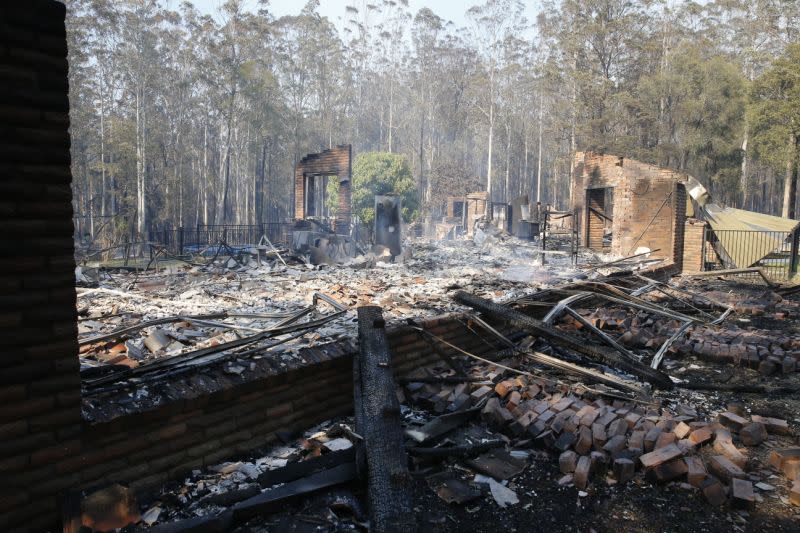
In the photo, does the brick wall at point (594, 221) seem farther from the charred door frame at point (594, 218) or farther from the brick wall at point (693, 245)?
the brick wall at point (693, 245)

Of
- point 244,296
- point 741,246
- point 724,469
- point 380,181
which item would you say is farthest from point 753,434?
point 380,181

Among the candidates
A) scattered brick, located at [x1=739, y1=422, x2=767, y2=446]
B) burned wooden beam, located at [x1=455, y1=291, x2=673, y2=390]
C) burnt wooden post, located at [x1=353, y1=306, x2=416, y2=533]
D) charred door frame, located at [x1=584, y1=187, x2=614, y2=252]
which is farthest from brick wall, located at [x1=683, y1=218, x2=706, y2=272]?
burnt wooden post, located at [x1=353, y1=306, x2=416, y2=533]

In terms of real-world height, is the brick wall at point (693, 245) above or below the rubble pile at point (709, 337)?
above

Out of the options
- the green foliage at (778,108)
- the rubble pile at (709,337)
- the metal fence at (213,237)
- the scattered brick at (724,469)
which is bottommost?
the scattered brick at (724,469)

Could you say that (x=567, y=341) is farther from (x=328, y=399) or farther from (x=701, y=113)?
(x=701, y=113)

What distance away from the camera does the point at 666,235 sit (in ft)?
42.0

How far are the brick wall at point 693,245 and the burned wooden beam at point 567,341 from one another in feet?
31.4

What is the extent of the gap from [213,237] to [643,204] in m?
17.7

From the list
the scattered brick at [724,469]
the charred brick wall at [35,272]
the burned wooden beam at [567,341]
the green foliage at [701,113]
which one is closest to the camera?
the charred brick wall at [35,272]

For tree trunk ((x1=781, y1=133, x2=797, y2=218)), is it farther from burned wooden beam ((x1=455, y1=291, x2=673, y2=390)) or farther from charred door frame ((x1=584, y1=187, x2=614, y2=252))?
burned wooden beam ((x1=455, y1=291, x2=673, y2=390))

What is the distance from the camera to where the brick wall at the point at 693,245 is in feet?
40.1

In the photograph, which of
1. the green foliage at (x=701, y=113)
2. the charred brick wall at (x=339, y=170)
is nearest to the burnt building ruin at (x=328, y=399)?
the charred brick wall at (x=339, y=170)

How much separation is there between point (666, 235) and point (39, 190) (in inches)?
543

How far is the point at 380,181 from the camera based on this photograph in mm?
29938
